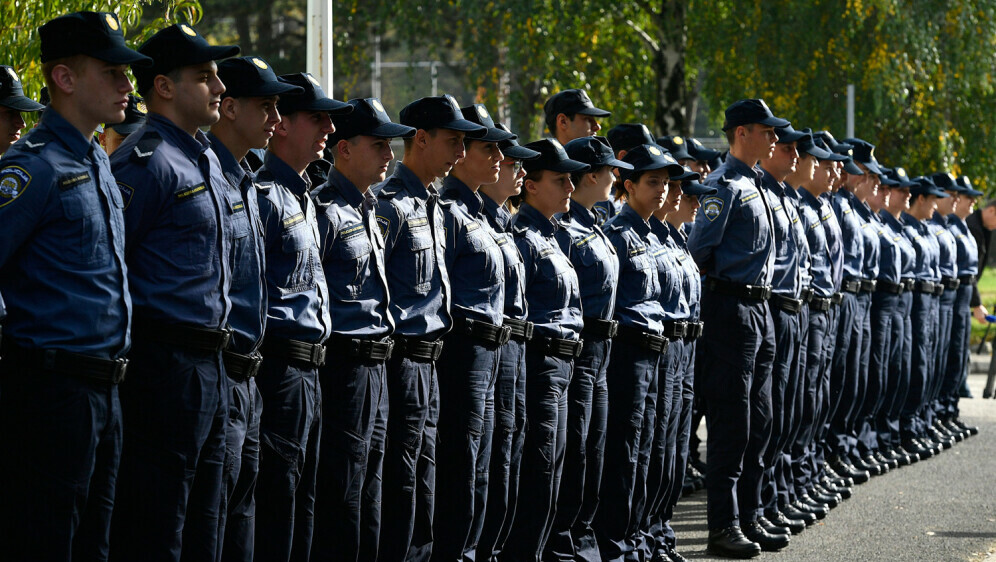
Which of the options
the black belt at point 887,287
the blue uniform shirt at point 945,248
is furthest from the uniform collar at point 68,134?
the blue uniform shirt at point 945,248

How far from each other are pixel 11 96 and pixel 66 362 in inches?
78.4

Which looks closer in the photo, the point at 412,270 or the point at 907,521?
the point at 412,270

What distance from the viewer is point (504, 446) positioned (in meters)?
5.66

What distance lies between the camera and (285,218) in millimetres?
4535

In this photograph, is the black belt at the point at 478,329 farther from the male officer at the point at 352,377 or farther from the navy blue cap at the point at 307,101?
the navy blue cap at the point at 307,101

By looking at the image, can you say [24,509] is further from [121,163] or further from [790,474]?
[790,474]

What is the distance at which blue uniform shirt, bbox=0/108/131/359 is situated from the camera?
3.60 m

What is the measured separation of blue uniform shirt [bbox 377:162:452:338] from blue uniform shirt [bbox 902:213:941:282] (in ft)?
23.5

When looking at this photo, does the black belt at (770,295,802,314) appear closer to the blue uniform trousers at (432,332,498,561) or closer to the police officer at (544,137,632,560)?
the police officer at (544,137,632,560)

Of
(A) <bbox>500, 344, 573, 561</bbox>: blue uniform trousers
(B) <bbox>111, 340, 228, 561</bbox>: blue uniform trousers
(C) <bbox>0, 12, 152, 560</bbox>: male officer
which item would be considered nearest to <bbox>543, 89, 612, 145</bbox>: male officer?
(A) <bbox>500, 344, 573, 561</bbox>: blue uniform trousers

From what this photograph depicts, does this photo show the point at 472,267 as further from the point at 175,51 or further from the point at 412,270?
the point at 175,51

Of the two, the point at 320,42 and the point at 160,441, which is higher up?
the point at 320,42

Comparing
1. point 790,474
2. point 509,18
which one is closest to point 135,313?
point 790,474

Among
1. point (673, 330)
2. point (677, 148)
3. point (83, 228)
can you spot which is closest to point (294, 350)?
point (83, 228)
